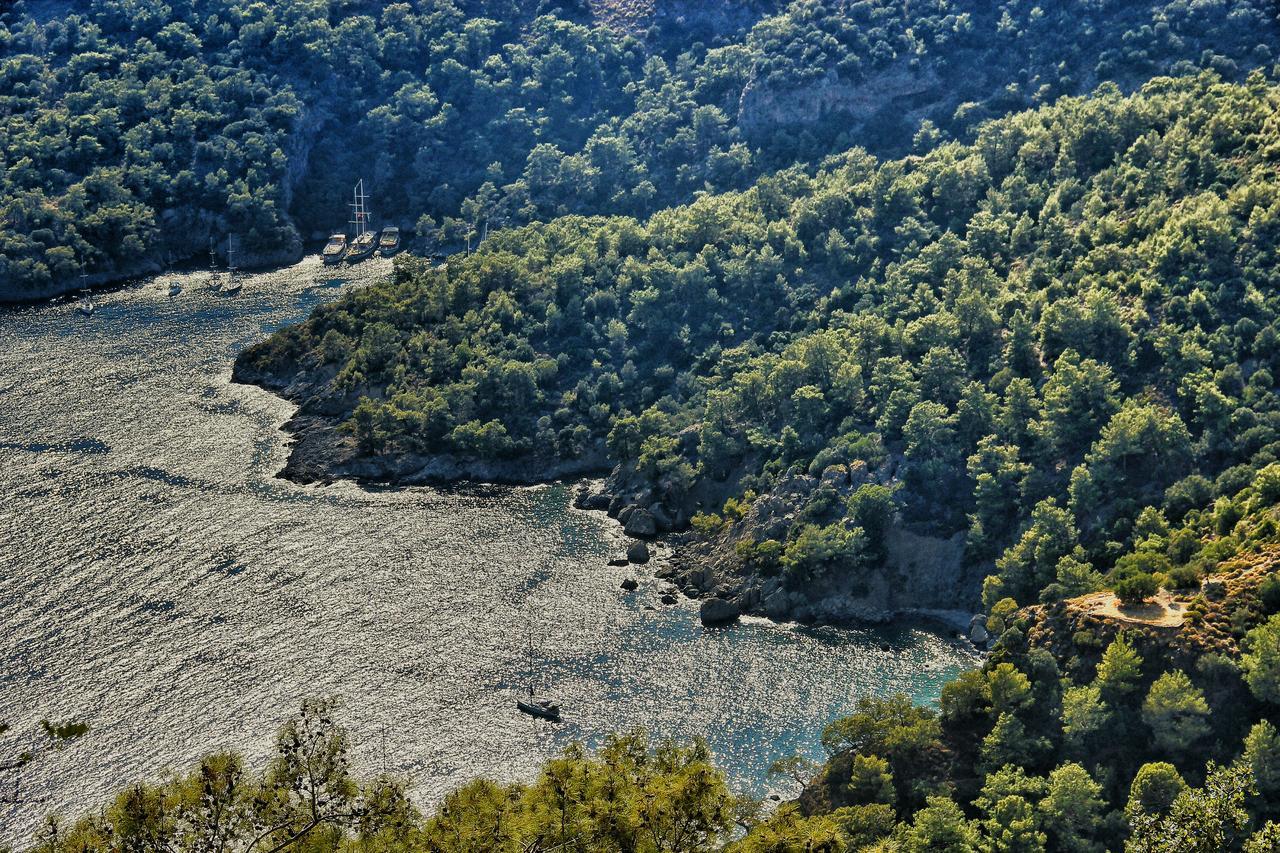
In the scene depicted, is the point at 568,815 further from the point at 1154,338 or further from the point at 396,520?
the point at 1154,338

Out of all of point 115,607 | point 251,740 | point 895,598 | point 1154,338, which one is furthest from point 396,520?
point 1154,338

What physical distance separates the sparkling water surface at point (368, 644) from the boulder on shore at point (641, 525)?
2.28 metres

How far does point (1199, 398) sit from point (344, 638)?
10079 centimetres

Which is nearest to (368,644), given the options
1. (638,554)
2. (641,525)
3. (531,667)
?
(531,667)

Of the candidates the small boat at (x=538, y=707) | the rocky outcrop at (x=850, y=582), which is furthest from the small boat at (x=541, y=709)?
the rocky outcrop at (x=850, y=582)

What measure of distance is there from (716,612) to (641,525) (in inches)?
893

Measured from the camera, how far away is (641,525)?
18875 cm

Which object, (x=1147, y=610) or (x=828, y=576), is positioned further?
(x=828, y=576)

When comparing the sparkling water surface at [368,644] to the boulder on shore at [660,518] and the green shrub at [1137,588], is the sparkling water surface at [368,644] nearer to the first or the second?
the boulder on shore at [660,518]

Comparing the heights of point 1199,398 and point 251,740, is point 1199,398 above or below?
above

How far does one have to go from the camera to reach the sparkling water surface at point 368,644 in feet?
479

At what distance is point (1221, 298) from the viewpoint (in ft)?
596

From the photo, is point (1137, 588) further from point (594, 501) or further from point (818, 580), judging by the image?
point (594, 501)

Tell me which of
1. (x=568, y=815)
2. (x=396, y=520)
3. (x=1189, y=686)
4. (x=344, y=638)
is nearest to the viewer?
(x=568, y=815)
